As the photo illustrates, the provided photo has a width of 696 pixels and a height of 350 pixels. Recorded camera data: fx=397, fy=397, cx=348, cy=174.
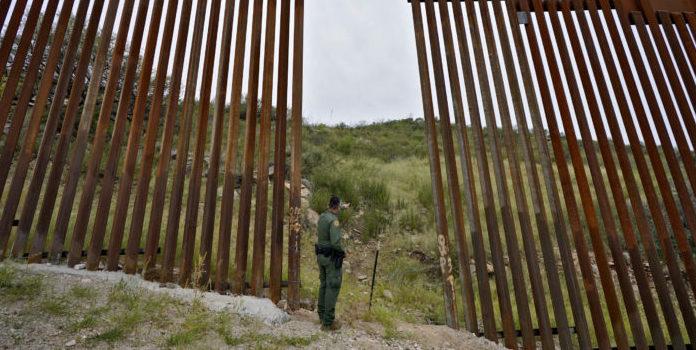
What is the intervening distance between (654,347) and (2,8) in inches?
331

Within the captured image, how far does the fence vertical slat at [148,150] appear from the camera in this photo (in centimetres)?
436

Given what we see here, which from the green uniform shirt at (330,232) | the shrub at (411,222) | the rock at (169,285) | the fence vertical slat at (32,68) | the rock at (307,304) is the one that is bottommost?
the rock at (307,304)

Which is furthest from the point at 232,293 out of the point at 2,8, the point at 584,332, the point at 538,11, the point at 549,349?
the point at 538,11

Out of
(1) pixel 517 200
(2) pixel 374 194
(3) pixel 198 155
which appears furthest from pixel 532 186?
(2) pixel 374 194

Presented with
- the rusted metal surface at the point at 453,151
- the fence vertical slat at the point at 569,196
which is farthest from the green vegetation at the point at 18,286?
the fence vertical slat at the point at 569,196

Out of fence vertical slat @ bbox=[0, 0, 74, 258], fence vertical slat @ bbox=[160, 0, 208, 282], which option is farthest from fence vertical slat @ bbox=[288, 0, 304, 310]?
fence vertical slat @ bbox=[0, 0, 74, 258]

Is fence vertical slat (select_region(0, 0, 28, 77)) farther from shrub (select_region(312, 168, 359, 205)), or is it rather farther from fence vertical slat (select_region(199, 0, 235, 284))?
shrub (select_region(312, 168, 359, 205))

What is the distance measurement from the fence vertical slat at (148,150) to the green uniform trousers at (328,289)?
206 cm

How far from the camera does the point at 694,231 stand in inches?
186

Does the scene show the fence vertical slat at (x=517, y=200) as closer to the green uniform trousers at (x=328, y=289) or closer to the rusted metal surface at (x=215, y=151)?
the green uniform trousers at (x=328, y=289)

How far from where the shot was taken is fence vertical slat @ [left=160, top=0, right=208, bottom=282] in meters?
4.35

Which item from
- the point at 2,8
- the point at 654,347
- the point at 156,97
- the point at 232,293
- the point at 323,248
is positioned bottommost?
the point at 654,347

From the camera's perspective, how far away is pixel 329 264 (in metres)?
4.11

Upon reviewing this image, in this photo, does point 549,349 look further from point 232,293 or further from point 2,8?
point 2,8
